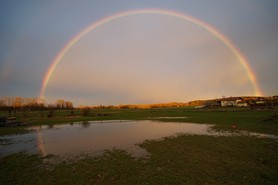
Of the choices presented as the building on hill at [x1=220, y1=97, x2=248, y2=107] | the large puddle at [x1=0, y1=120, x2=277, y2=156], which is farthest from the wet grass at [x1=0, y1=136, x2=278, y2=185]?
the building on hill at [x1=220, y1=97, x2=248, y2=107]

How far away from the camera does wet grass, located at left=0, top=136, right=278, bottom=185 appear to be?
7262 millimetres

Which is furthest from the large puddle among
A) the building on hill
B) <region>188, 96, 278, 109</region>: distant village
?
the building on hill

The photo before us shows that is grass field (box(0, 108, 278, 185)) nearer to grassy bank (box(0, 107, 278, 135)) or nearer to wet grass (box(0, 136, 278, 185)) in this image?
wet grass (box(0, 136, 278, 185))

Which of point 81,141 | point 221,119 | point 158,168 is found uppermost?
point 158,168

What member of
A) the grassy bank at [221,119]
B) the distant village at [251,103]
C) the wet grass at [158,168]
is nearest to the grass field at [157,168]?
the wet grass at [158,168]

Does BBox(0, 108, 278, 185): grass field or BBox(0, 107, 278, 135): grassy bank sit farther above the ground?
BBox(0, 108, 278, 185): grass field

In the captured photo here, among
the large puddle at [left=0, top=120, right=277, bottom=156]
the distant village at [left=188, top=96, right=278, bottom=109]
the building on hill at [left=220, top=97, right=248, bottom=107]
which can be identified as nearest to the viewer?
the large puddle at [left=0, top=120, right=277, bottom=156]

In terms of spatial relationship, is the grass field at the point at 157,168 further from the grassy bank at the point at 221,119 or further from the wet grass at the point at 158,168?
the grassy bank at the point at 221,119

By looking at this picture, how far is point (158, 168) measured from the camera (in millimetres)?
8758

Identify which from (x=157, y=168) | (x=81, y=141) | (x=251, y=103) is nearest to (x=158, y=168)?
(x=157, y=168)

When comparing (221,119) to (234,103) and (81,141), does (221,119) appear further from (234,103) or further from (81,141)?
(234,103)

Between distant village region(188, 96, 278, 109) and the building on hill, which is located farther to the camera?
the building on hill

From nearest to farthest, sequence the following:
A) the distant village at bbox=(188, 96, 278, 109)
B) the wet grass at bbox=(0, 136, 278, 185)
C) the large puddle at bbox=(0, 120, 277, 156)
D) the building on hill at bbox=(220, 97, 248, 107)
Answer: the wet grass at bbox=(0, 136, 278, 185), the large puddle at bbox=(0, 120, 277, 156), the distant village at bbox=(188, 96, 278, 109), the building on hill at bbox=(220, 97, 248, 107)

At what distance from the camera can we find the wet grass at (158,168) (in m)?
7.26
